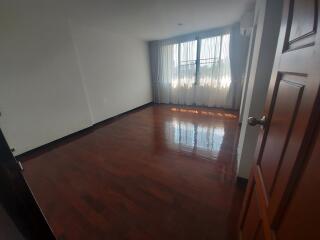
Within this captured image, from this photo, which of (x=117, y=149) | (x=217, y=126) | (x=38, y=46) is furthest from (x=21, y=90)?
(x=217, y=126)

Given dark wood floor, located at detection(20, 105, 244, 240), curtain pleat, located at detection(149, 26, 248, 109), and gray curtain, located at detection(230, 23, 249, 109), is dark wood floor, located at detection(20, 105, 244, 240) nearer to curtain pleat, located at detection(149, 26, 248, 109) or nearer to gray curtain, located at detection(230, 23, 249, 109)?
gray curtain, located at detection(230, 23, 249, 109)

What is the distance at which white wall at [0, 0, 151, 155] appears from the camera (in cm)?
229

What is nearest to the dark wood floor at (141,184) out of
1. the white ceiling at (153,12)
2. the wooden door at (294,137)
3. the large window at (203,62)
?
the wooden door at (294,137)

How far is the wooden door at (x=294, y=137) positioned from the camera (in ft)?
1.24

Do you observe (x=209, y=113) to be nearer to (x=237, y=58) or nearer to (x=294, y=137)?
(x=237, y=58)

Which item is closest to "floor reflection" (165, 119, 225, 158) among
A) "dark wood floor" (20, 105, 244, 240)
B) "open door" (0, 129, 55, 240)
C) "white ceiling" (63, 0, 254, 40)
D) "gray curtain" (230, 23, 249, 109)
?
"dark wood floor" (20, 105, 244, 240)

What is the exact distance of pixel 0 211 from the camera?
53 centimetres

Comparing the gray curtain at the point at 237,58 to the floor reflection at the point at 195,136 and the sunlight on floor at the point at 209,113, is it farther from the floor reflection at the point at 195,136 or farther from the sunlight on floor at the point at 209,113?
the floor reflection at the point at 195,136

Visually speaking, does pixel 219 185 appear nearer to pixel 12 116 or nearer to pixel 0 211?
pixel 0 211

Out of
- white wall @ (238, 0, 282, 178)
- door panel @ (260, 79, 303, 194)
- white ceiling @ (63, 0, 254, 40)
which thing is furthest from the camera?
white ceiling @ (63, 0, 254, 40)

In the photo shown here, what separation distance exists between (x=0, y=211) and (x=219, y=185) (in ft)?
5.84

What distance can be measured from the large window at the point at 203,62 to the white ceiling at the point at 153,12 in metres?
0.80

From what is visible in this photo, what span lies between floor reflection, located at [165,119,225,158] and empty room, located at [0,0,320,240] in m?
0.04

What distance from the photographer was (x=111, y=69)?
4.04 metres
